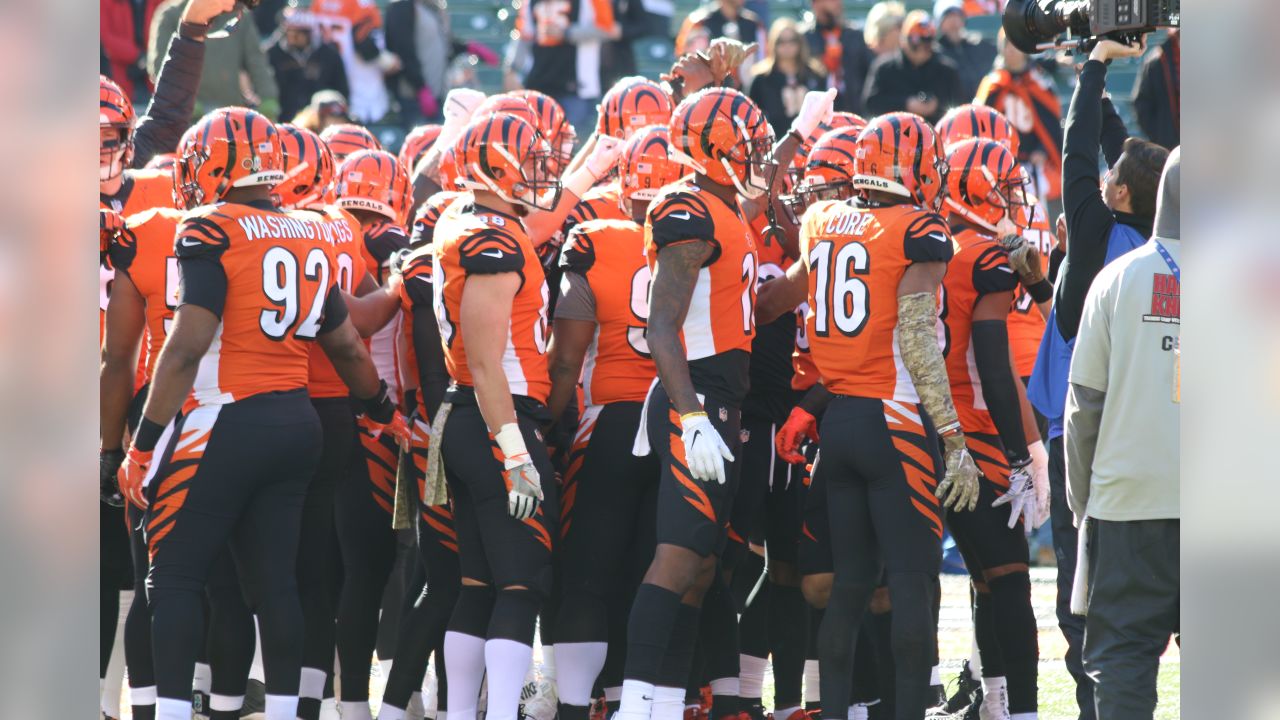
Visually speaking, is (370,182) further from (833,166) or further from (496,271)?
(833,166)

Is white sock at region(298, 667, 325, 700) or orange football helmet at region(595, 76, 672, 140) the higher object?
orange football helmet at region(595, 76, 672, 140)

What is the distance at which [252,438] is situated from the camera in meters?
4.92

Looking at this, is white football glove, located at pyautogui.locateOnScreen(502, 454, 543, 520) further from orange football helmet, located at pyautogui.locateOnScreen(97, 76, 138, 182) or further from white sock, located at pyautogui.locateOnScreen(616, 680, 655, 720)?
orange football helmet, located at pyautogui.locateOnScreen(97, 76, 138, 182)

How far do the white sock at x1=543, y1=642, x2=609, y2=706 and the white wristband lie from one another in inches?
32.0

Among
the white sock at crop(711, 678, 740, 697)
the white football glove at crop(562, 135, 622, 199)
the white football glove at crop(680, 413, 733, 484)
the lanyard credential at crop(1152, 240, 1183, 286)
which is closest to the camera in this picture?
the lanyard credential at crop(1152, 240, 1183, 286)

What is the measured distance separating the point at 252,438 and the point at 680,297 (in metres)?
1.45

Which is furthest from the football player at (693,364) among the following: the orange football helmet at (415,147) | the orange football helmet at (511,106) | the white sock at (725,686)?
the orange football helmet at (415,147)

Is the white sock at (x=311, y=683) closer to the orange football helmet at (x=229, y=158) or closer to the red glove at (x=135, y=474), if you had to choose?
the red glove at (x=135, y=474)

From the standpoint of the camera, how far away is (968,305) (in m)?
5.69

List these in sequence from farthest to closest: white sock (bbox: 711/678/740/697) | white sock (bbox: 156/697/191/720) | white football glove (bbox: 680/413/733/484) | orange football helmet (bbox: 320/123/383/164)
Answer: orange football helmet (bbox: 320/123/383/164)
white sock (bbox: 711/678/740/697)
white football glove (bbox: 680/413/733/484)
white sock (bbox: 156/697/191/720)

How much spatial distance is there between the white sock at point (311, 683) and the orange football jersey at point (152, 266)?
1279 millimetres

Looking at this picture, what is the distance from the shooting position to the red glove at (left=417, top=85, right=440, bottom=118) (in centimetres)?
1293

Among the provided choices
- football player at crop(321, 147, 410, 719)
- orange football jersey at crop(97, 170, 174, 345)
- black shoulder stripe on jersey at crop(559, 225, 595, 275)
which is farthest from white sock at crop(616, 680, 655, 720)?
orange football jersey at crop(97, 170, 174, 345)
